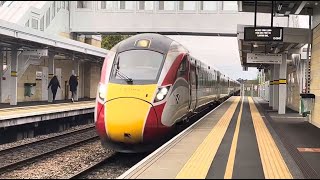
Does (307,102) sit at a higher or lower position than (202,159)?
higher

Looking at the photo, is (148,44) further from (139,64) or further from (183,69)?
(183,69)

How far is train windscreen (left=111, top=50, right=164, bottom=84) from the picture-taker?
1102 cm

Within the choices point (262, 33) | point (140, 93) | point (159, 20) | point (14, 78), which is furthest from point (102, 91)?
point (159, 20)

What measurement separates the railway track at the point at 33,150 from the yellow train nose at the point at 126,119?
2528 millimetres

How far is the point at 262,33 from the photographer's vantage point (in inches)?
622

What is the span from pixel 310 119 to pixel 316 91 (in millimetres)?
2092

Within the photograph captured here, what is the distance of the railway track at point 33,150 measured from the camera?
1096 cm

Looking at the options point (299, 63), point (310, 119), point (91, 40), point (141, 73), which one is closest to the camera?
point (141, 73)

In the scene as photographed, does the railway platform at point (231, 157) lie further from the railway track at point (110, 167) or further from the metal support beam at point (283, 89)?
the metal support beam at point (283, 89)

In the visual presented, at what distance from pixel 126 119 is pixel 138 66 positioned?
6.08 ft

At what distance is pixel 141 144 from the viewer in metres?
10.4

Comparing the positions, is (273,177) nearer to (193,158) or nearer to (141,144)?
(193,158)

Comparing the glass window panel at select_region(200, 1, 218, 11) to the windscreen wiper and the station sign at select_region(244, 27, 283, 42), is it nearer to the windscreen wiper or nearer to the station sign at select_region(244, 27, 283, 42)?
the station sign at select_region(244, 27, 283, 42)

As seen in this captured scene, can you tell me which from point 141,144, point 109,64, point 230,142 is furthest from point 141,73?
point 230,142
